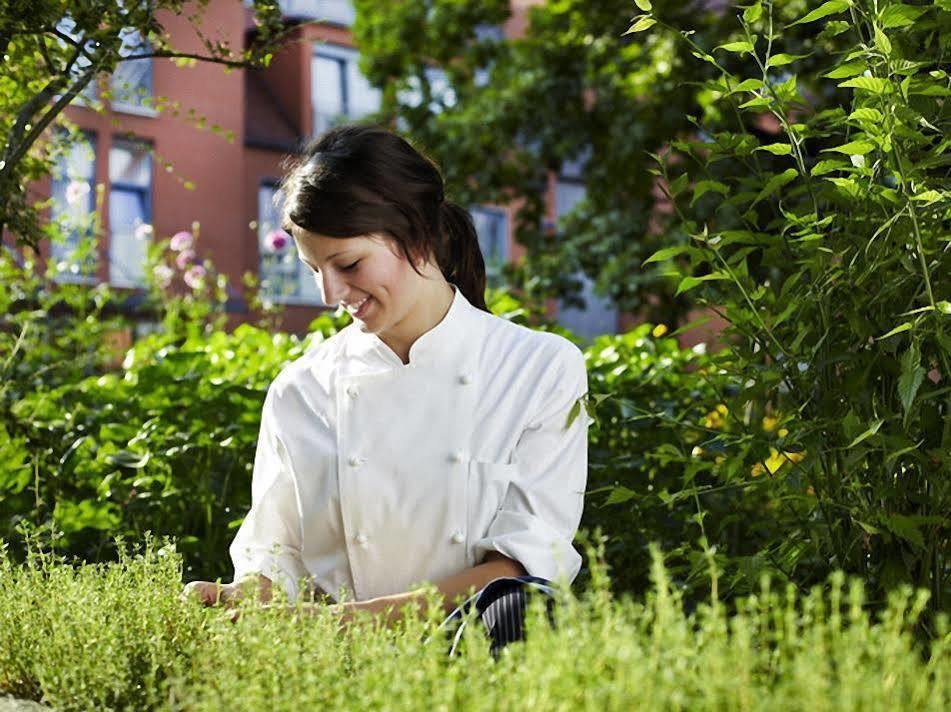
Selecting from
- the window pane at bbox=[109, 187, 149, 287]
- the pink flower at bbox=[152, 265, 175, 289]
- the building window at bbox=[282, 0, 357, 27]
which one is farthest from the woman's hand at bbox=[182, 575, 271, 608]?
the building window at bbox=[282, 0, 357, 27]

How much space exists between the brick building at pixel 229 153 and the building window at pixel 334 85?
0.02 metres

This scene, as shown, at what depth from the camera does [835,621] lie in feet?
4.52

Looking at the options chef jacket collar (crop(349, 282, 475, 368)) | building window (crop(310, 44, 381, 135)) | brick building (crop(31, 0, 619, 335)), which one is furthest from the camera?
building window (crop(310, 44, 381, 135))

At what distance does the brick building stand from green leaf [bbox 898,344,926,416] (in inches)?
604

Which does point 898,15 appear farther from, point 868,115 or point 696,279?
point 696,279

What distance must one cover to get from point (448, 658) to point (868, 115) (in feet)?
3.31

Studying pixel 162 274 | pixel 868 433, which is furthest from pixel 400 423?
pixel 162 274

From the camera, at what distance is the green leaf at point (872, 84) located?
80.9 inches

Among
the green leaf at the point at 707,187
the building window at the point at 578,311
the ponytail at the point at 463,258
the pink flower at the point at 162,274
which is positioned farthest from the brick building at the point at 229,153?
the green leaf at the point at 707,187

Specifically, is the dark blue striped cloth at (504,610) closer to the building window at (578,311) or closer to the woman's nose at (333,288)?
the woman's nose at (333,288)

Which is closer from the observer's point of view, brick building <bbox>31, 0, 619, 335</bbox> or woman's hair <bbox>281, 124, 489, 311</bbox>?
woman's hair <bbox>281, 124, 489, 311</bbox>

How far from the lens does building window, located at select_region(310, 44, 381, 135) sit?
68.9 ft

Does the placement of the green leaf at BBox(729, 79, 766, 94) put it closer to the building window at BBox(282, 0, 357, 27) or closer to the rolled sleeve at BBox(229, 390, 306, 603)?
the rolled sleeve at BBox(229, 390, 306, 603)

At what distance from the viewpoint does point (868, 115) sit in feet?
6.70
